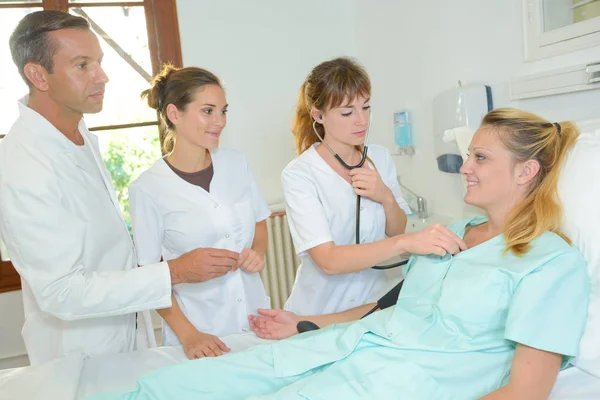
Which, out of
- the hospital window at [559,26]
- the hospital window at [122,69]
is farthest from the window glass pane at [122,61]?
the hospital window at [559,26]

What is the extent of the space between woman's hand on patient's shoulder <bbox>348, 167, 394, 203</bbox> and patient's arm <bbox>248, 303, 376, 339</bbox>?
0.35 m

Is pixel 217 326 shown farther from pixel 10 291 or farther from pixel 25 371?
pixel 10 291

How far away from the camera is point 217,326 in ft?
5.57

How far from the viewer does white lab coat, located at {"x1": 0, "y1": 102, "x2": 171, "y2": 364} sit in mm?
1280

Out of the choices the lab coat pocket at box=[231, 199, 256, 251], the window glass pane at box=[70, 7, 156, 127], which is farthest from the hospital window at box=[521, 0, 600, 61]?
the window glass pane at box=[70, 7, 156, 127]

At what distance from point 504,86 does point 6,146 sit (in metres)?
1.59

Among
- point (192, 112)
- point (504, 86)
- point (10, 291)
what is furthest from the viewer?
point (10, 291)

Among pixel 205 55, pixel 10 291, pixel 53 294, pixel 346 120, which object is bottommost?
pixel 10 291

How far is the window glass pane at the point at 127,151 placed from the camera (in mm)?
2953

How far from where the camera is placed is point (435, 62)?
2.35 m

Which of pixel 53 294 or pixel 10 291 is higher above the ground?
pixel 53 294

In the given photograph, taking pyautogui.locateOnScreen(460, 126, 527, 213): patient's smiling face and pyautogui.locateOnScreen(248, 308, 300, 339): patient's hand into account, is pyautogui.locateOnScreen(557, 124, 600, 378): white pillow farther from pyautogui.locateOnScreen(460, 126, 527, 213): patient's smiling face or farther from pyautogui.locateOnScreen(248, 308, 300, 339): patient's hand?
pyautogui.locateOnScreen(248, 308, 300, 339): patient's hand

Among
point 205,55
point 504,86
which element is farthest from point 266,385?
point 205,55

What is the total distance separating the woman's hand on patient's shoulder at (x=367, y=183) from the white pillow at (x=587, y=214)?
0.47 meters
